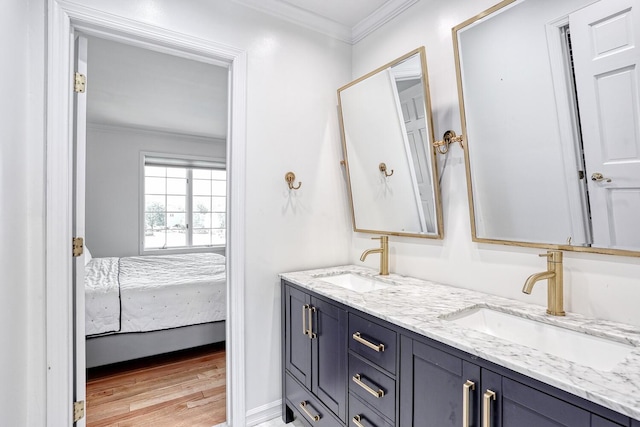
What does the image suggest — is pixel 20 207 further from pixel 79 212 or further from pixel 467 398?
pixel 467 398

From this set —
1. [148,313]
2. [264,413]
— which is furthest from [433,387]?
[148,313]

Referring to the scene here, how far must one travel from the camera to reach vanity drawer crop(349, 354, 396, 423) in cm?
128

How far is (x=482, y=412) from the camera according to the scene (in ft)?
3.15

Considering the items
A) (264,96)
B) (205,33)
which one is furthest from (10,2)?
(264,96)

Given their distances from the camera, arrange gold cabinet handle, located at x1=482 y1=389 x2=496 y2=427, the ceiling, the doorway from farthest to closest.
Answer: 1. the ceiling
2. the doorway
3. gold cabinet handle, located at x1=482 y1=389 x2=496 y2=427

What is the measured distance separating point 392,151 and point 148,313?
2261mm

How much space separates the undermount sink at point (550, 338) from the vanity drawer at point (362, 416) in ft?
1.62

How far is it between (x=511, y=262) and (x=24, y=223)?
85.3 inches

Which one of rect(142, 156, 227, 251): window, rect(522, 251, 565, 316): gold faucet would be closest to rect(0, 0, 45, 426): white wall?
rect(522, 251, 565, 316): gold faucet

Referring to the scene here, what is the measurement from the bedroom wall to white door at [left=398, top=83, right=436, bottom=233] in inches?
164

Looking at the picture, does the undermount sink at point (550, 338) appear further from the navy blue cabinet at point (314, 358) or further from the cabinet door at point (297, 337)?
the cabinet door at point (297, 337)

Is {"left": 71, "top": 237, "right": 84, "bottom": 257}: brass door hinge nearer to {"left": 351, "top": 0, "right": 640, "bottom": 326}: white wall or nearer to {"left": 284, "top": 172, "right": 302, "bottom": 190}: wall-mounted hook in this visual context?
{"left": 284, "top": 172, "right": 302, "bottom": 190}: wall-mounted hook

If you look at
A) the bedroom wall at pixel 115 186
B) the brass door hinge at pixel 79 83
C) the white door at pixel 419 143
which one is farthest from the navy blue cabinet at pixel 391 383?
the bedroom wall at pixel 115 186

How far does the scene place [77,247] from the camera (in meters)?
1.62
